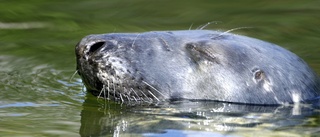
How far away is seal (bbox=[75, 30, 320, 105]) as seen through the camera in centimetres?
600

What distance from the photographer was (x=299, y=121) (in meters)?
5.62

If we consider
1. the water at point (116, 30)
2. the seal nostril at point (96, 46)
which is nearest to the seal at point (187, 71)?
the seal nostril at point (96, 46)

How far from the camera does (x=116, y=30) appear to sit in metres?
9.11

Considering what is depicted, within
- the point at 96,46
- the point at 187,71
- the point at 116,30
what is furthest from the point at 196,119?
the point at 116,30

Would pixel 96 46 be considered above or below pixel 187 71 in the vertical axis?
above

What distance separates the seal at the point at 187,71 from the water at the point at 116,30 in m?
0.11

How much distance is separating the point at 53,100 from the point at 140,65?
0.84m

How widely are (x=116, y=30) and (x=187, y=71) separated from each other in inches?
123

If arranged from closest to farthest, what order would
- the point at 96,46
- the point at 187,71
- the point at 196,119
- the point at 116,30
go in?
the point at 196,119 < the point at 96,46 < the point at 187,71 < the point at 116,30

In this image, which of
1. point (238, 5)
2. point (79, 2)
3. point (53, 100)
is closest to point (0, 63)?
point (53, 100)

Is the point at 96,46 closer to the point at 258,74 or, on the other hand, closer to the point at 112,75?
the point at 112,75

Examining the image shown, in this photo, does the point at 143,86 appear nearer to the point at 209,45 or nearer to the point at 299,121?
the point at 209,45

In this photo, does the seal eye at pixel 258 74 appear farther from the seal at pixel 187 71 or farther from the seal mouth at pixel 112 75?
the seal mouth at pixel 112 75

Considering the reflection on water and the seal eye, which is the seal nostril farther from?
the seal eye
